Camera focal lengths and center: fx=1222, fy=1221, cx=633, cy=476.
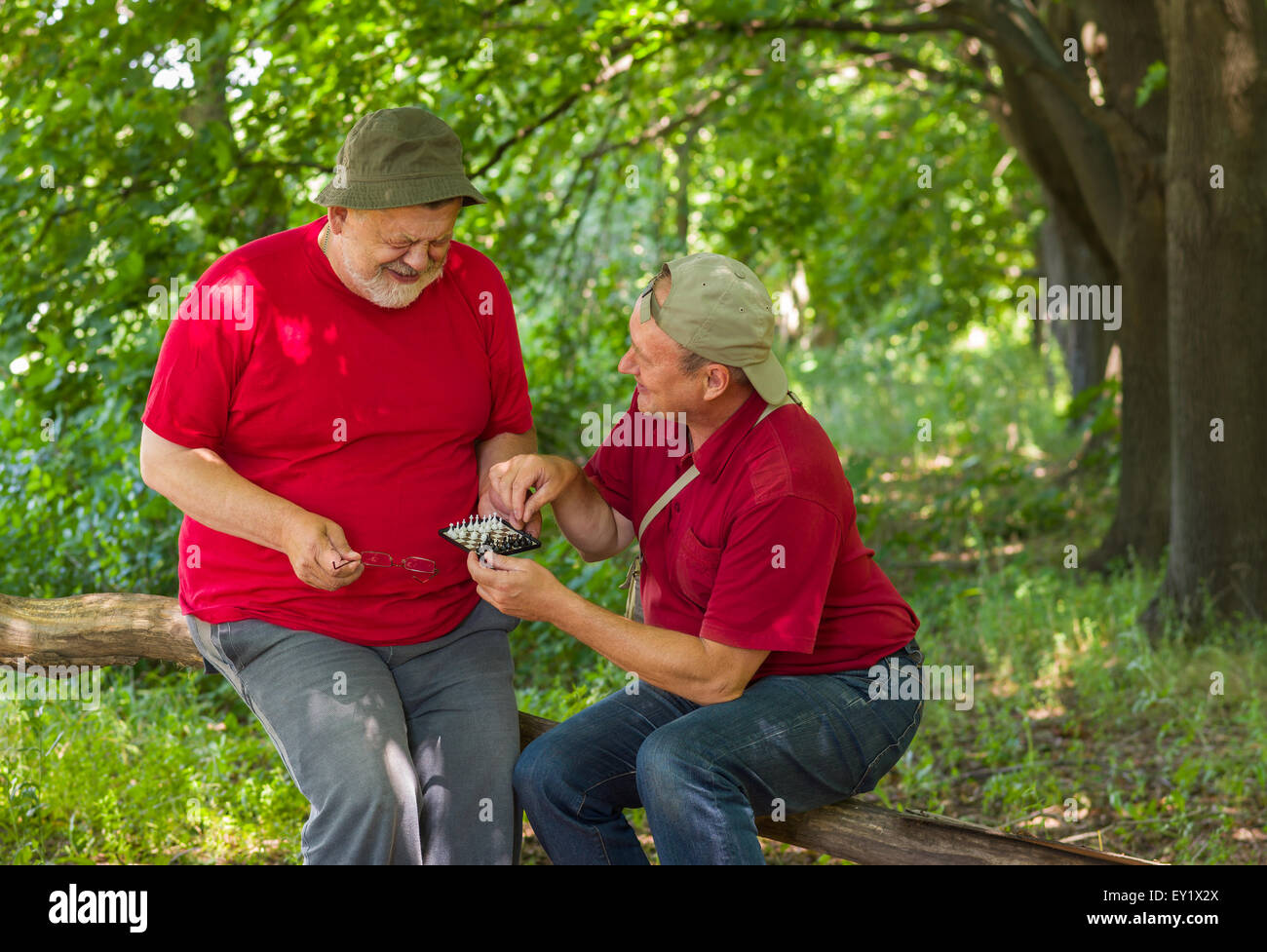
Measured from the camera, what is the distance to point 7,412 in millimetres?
7230

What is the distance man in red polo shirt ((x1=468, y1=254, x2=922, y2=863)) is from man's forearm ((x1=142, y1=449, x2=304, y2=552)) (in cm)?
48

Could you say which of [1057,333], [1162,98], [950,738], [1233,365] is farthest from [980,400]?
[950,738]

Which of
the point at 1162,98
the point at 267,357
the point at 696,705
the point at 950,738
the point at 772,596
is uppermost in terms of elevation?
the point at 1162,98

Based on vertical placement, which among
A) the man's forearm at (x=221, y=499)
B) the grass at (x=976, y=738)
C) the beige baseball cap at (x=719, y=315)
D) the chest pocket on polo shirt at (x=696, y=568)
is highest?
the beige baseball cap at (x=719, y=315)

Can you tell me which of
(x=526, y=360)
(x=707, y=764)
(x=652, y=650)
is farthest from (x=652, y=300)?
(x=526, y=360)

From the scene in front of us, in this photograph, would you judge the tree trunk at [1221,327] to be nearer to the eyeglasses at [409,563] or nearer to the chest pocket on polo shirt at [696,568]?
the chest pocket on polo shirt at [696,568]

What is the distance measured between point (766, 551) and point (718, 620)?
189mm

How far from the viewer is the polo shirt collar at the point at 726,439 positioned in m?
2.93

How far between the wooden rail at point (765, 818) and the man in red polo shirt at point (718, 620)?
0.30ft

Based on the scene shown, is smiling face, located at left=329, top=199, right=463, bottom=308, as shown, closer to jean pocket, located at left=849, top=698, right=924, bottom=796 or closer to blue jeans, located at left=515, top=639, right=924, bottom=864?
blue jeans, located at left=515, top=639, right=924, bottom=864

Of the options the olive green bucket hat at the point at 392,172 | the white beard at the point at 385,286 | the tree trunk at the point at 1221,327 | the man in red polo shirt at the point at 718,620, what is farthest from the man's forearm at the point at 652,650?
the tree trunk at the point at 1221,327

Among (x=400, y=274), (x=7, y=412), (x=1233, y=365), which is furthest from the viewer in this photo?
(x=7, y=412)
